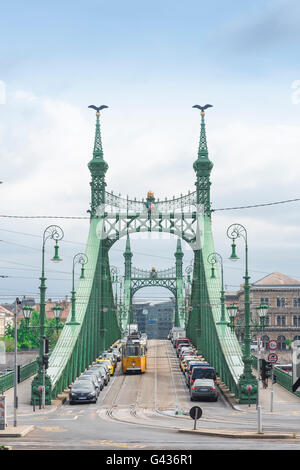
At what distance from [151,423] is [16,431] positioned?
22.2 ft

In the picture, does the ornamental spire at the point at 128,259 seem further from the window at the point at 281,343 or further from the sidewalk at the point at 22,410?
the sidewalk at the point at 22,410

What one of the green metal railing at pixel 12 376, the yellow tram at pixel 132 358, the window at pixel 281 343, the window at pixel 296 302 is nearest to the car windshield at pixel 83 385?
the green metal railing at pixel 12 376

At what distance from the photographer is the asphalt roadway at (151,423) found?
81.3ft

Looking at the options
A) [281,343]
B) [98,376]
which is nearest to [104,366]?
[98,376]

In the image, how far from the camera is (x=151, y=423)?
32.6 meters

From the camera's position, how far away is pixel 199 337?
75938 millimetres

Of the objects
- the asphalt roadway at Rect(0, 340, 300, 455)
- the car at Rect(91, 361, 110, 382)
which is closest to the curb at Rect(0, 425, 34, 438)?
the asphalt roadway at Rect(0, 340, 300, 455)

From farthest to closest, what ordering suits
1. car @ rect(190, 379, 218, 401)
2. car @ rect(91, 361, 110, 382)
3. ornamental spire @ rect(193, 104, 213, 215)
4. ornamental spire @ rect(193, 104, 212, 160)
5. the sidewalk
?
ornamental spire @ rect(193, 104, 212, 160)
ornamental spire @ rect(193, 104, 213, 215)
car @ rect(91, 361, 110, 382)
car @ rect(190, 379, 218, 401)
the sidewalk

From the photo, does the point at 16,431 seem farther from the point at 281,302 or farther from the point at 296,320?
the point at 296,320

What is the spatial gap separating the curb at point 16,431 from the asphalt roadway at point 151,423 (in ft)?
0.37

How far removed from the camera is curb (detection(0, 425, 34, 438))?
90.2ft

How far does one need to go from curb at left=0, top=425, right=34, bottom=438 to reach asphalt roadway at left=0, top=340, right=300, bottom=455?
11 centimetres

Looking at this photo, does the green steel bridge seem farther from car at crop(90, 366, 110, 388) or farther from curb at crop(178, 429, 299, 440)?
curb at crop(178, 429, 299, 440)
